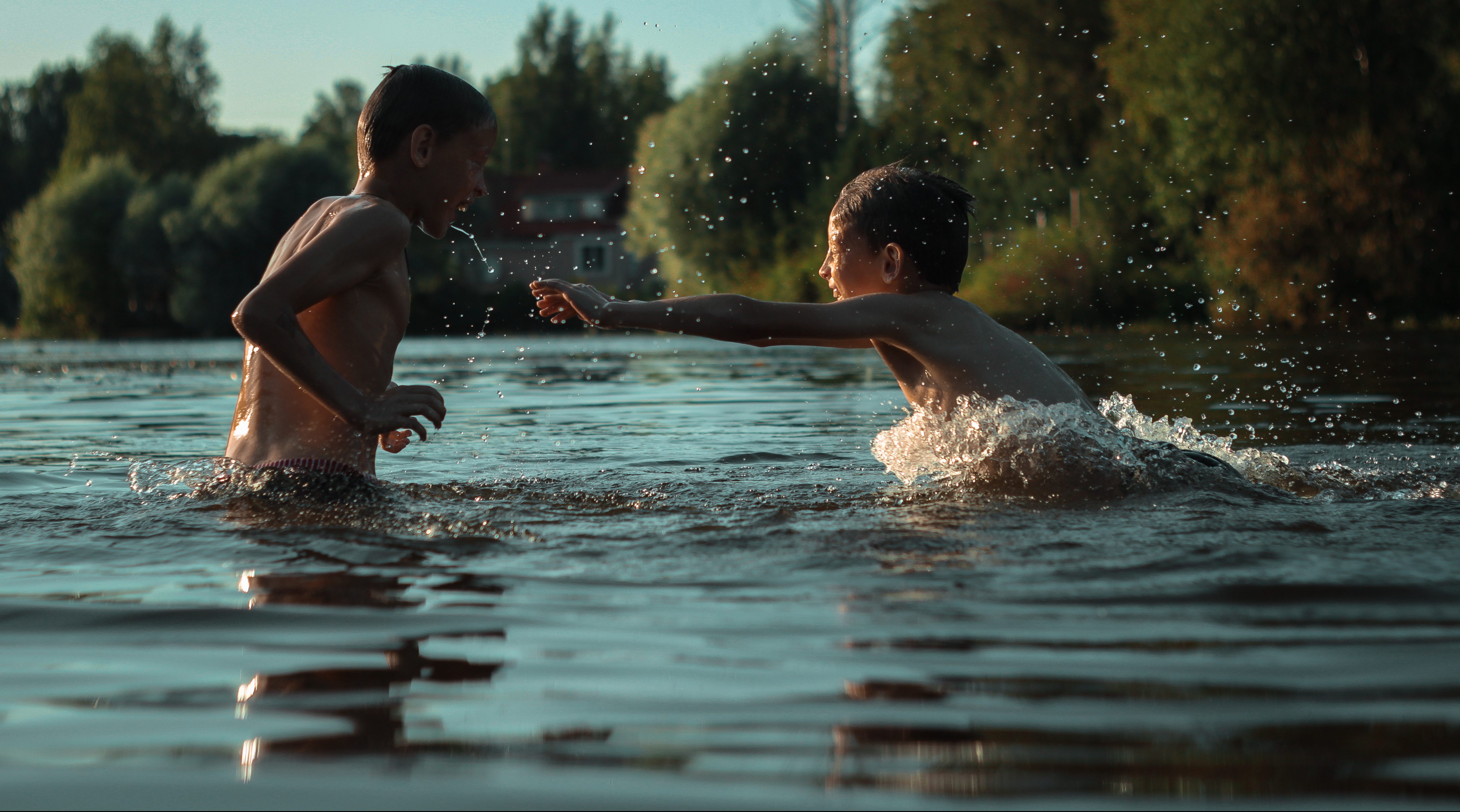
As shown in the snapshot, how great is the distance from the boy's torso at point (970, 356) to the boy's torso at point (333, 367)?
5.21ft

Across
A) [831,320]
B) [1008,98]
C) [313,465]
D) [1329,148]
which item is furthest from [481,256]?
[1008,98]

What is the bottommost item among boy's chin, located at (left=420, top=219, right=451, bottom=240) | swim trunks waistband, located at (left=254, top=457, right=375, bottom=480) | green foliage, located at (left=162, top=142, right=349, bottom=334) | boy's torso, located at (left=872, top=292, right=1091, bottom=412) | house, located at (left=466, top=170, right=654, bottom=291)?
Answer: swim trunks waistband, located at (left=254, top=457, right=375, bottom=480)

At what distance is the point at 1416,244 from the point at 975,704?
29059 millimetres

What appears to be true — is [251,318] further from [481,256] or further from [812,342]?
[481,256]

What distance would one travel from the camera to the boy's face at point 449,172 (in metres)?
4.59

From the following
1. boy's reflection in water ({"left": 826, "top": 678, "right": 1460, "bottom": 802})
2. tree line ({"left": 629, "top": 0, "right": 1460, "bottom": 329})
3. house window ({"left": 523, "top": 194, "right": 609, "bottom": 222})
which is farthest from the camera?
house window ({"left": 523, "top": 194, "right": 609, "bottom": 222})

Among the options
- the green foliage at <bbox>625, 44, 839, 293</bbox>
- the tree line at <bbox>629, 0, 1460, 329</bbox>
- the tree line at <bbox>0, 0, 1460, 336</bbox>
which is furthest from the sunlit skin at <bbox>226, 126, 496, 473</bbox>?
the green foliage at <bbox>625, 44, 839, 293</bbox>

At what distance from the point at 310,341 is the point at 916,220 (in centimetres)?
198

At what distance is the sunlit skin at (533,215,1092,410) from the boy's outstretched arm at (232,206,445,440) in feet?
1.89

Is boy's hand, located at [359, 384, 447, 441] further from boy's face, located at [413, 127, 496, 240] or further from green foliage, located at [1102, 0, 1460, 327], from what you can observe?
green foliage, located at [1102, 0, 1460, 327]

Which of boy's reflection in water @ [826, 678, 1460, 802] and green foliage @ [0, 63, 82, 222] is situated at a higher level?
green foliage @ [0, 63, 82, 222]

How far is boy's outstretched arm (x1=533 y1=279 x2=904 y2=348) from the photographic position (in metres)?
4.29

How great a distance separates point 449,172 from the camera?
15.2 feet

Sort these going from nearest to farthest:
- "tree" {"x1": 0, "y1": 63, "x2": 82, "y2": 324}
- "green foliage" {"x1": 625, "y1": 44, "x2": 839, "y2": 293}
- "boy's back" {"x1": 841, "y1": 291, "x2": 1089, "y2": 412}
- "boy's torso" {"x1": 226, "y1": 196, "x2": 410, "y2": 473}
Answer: "boy's torso" {"x1": 226, "y1": 196, "x2": 410, "y2": 473} < "boy's back" {"x1": 841, "y1": 291, "x2": 1089, "y2": 412} < "green foliage" {"x1": 625, "y1": 44, "x2": 839, "y2": 293} < "tree" {"x1": 0, "y1": 63, "x2": 82, "y2": 324}
